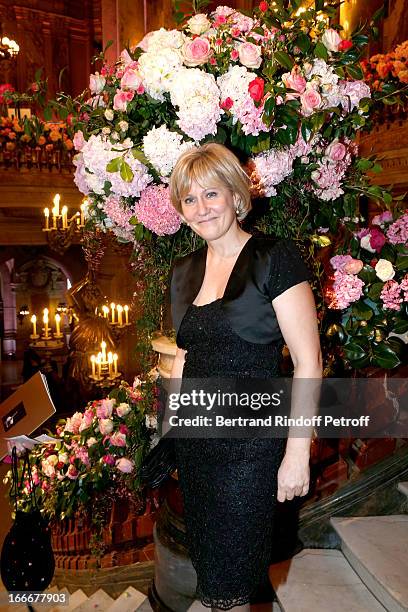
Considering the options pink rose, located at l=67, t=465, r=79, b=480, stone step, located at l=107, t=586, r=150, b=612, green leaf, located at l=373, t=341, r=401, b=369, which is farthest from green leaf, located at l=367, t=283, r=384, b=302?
stone step, located at l=107, t=586, r=150, b=612

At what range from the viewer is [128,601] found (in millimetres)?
3115

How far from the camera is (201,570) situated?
182cm

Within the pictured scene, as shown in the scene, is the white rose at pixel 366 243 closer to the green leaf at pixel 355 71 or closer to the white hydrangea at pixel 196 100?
the green leaf at pixel 355 71

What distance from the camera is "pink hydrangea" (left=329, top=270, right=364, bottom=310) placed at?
2.39 meters

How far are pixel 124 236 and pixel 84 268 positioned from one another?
12.4m

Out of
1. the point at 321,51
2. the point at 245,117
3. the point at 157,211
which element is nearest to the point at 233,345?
the point at 157,211

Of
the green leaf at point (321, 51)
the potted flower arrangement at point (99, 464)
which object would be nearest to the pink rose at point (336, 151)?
the green leaf at point (321, 51)

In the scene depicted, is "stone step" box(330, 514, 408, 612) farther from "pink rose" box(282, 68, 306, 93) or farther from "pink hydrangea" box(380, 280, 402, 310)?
"pink rose" box(282, 68, 306, 93)

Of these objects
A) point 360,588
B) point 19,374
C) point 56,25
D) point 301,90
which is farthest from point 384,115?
point 19,374

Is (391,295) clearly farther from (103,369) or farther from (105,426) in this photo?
(103,369)

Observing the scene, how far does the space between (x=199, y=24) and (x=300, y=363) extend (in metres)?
1.40

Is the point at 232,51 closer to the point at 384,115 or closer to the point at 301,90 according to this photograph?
the point at 301,90

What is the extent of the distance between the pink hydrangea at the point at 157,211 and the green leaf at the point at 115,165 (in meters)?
0.15

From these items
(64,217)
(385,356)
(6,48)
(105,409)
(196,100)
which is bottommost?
(105,409)
